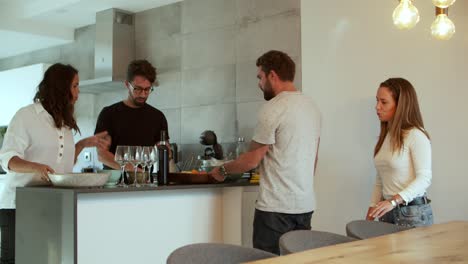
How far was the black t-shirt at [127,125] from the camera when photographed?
350 cm

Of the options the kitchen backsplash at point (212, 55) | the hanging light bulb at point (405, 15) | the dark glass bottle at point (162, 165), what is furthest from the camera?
the kitchen backsplash at point (212, 55)

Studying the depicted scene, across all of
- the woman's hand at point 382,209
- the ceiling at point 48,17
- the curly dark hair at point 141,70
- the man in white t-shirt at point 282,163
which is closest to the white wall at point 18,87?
the ceiling at point 48,17

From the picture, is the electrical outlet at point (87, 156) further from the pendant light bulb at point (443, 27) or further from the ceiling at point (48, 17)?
the pendant light bulb at point (443, 27)

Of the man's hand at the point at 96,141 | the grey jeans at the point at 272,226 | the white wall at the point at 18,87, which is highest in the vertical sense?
the white wall at the point at 18,87

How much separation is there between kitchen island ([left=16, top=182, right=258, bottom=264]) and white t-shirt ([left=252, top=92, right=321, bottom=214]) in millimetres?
395

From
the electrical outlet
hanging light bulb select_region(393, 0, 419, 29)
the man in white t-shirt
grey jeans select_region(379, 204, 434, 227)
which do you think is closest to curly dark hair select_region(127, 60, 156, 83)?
the man in white t-shirt

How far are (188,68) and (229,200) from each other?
1779 millimetres

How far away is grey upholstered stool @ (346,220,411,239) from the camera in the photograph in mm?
2071

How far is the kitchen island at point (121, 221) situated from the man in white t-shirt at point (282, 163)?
364 mm

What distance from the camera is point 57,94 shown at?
271cm

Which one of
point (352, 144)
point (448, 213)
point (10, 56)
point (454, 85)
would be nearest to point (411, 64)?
point (454, 85)

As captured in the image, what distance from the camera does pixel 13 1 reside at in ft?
16.8

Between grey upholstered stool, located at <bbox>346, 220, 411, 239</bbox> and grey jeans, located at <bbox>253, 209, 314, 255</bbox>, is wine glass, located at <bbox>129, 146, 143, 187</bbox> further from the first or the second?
grey upholstered stool, located at <bbox>346, 220, 411, 239</bbox>

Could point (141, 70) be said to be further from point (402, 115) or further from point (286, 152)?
point (402, 115)
